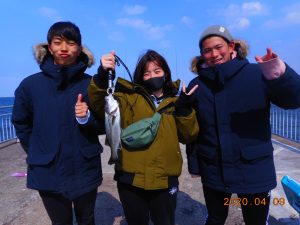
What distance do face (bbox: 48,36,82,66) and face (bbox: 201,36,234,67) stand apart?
1.19m

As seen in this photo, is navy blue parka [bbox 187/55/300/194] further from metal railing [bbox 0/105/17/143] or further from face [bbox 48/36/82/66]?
metal railing [bbox 0/105/17/143]

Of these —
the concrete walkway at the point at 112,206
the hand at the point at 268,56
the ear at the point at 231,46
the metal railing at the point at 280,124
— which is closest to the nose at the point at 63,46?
the ear at the point at 231,46

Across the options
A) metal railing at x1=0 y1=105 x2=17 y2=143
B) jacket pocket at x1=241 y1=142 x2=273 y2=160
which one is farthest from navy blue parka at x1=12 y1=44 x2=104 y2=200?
metal railing at x1=0 y1=105 x2=17 y2=143

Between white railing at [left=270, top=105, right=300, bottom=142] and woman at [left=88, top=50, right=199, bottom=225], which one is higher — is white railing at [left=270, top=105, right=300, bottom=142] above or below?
below

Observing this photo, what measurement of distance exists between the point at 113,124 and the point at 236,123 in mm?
1089

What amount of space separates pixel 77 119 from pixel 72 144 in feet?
0.84

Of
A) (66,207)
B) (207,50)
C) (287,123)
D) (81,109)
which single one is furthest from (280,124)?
(81,109)

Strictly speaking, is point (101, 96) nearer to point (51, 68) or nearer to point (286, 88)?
point (51, 68)

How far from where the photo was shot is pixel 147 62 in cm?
297

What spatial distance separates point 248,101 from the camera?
2.73 metres

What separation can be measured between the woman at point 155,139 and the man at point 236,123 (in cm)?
20

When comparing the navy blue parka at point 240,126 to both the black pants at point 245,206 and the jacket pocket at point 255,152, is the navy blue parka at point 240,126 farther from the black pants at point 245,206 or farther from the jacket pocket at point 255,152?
the black pants at point 245,206

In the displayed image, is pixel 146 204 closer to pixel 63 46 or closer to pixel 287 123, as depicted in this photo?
pixel 63 46

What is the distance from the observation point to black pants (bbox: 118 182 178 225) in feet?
9.59
